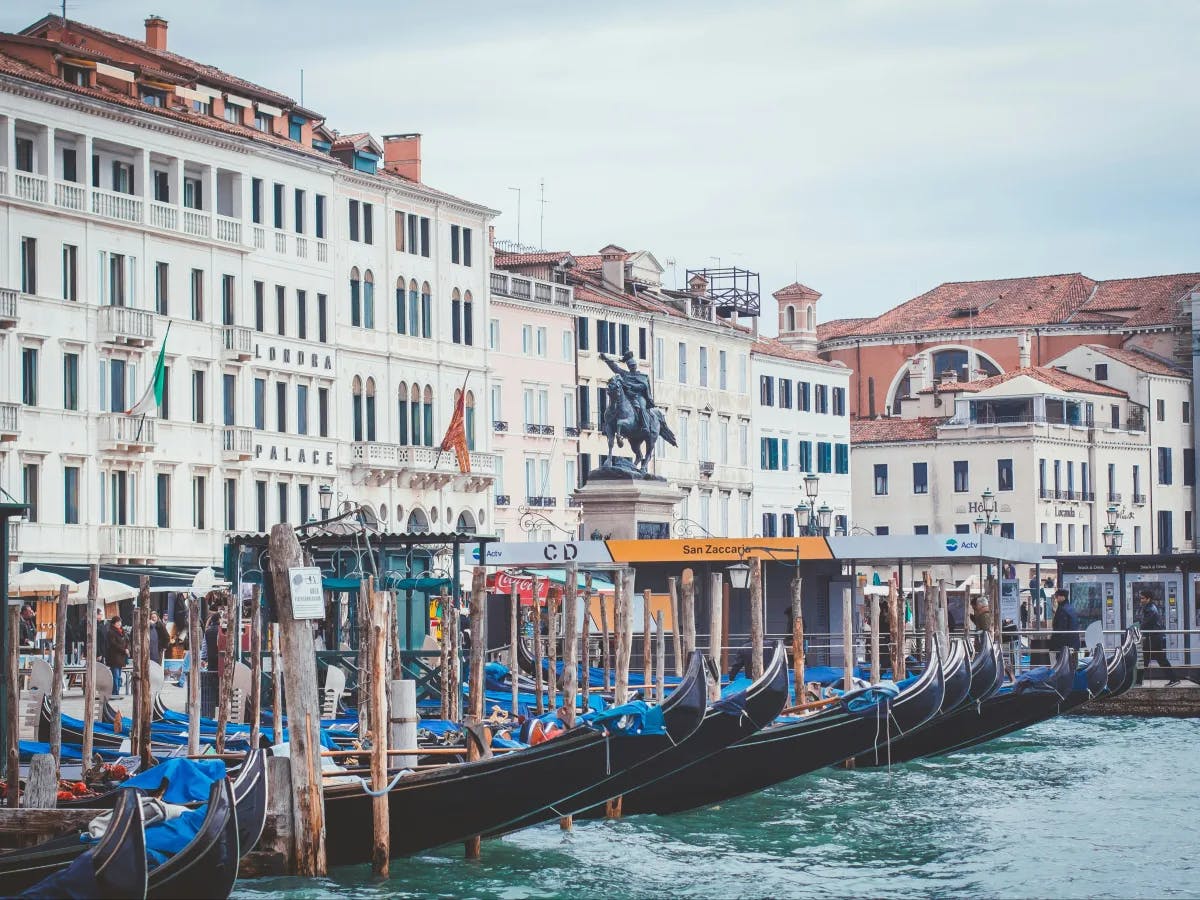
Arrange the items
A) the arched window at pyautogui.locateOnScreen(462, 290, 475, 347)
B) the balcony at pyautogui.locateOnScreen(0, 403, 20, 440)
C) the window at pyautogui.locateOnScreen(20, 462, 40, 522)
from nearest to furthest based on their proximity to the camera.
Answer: the balcony at pyautogui.locateOnScreen(0, 403, 20, 440)
the window at pyautogui.locateOnScreen(20, 462, 40, 522)
the arched window at pyautogui.locateOnScreen(462, 290, 475, 347)

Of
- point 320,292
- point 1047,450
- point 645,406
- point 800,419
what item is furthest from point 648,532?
point 1047,450

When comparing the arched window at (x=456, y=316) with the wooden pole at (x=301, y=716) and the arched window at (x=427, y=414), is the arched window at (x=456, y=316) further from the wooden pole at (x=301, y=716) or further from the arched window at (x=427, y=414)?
the wooden pole at (x=301, y=716)

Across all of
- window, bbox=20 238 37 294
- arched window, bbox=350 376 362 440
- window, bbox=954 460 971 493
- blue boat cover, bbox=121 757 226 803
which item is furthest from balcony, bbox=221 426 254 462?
window, bbox=954 460 971 493

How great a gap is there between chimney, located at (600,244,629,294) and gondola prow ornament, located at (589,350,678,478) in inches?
791

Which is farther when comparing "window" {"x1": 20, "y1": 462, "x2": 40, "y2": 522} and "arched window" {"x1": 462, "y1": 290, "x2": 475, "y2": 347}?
"arched window" {"x1": 462, "y1": 290, "x2": 475, "y2": 347}

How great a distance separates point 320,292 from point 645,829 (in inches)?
1001

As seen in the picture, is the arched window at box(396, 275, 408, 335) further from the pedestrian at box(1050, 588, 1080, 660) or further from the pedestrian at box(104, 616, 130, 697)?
the pedestrian at box(104, 616, 130, 697)

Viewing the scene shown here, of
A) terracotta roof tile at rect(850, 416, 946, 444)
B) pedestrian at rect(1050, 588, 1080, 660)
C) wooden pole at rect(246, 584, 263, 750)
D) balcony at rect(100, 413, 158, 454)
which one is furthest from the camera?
terracotta roof tile at rect(850, 416, 946, 444)

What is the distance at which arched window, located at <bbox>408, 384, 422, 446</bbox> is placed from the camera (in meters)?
45.4

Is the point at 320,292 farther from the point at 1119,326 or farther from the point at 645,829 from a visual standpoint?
the point at 1119,326

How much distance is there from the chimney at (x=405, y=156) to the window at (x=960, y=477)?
22.4m

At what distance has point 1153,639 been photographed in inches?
1264

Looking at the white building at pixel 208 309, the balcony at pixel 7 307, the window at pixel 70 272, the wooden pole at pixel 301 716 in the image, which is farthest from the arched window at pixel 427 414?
the wooden pole at pixel 301 716

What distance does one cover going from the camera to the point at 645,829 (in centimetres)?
1875
